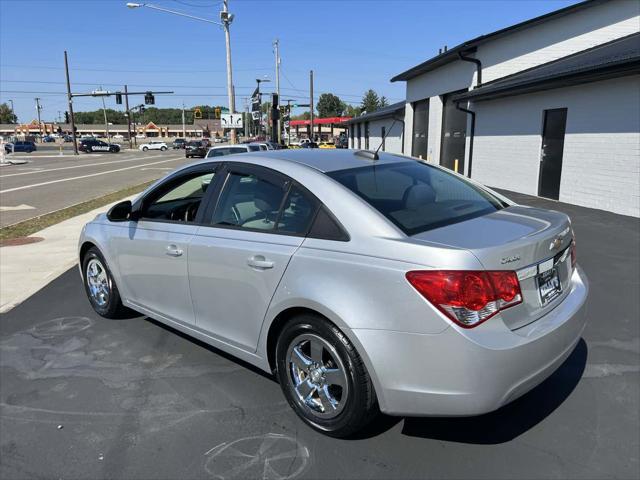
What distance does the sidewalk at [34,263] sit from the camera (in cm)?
572

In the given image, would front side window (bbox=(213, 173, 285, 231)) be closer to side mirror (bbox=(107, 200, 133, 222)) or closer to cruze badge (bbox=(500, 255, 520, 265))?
side mirror (bbox=(107, 200, 133, 222))

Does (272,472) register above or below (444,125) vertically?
below

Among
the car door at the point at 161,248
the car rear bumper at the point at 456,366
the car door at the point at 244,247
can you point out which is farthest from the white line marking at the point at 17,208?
the car rear bumper at the point at 456,366

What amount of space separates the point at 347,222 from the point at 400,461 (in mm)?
1318

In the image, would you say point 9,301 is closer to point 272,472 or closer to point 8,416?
point 8,416

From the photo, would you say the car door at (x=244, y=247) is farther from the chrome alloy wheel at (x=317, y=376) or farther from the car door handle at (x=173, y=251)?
the chrome alloy wheel at (x=317, y=376)

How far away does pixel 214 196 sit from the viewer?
11.6ft

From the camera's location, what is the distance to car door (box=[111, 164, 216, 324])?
3.62 meters

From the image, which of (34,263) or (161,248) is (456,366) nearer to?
(161,248)

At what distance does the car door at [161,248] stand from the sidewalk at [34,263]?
1.96m

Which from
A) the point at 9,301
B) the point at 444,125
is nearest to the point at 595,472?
the point at 9,301

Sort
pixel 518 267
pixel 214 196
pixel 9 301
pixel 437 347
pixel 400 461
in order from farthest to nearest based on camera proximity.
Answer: pixel 9 301 < pixel 214 196 < pixel 400 461 < pixel 518 267 < pixel 437 347

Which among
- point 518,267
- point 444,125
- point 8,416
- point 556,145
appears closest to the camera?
point 518,267

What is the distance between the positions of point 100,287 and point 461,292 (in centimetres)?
A: 372
